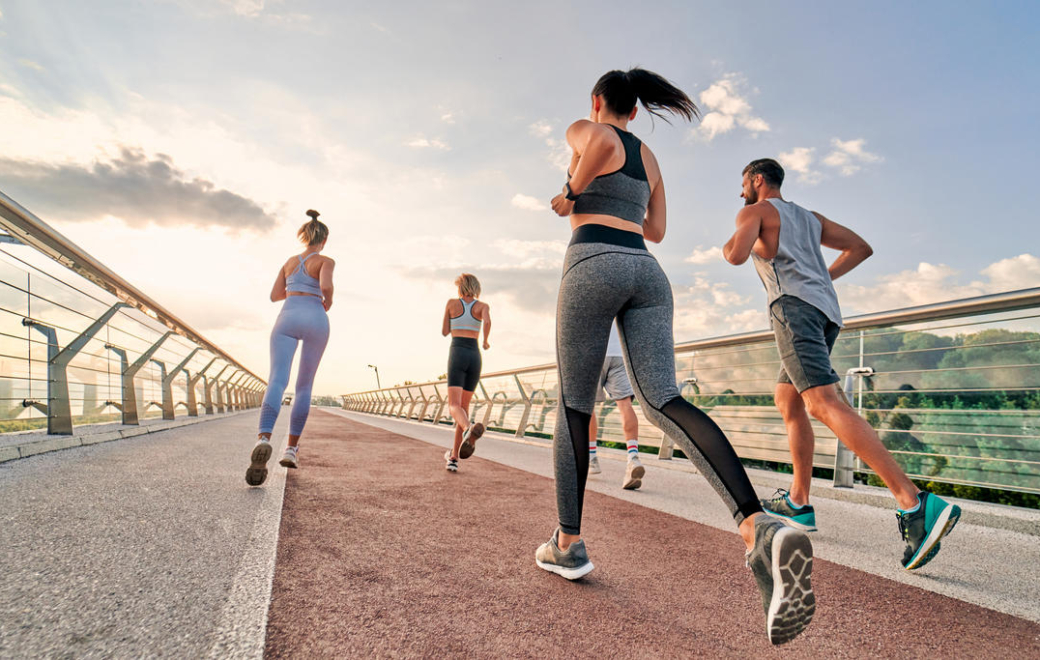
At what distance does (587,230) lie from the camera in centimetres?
196

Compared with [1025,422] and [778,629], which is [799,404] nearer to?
[778,629]

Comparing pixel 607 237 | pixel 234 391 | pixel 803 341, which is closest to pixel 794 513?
pixel 803 341

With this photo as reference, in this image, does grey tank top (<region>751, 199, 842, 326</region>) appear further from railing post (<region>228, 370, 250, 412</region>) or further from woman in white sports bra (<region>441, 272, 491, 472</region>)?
railing post (<region>228, 370, 250, 412</region>)

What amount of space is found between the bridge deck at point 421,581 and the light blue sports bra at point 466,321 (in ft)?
8.04

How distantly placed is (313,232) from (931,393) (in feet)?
17.2

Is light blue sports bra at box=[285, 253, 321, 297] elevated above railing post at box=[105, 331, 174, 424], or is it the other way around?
light blue sports bra at box=[285, 253, 321, 297]

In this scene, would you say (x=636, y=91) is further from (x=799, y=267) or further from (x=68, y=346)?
(x=68, y=346)

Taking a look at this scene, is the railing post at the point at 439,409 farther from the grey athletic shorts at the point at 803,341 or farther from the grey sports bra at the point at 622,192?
the grey sports bra at the point at 622,192

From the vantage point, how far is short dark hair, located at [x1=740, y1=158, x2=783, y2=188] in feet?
9.85

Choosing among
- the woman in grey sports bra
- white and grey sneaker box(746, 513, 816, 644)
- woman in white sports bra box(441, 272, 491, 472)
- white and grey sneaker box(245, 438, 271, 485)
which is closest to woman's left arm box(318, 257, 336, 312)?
white and grey sneaker box(245, 438, 271, 485)

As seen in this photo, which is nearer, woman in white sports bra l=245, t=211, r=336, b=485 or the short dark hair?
the short dark hair

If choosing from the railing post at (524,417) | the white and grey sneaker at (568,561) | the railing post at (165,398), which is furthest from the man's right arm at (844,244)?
the railing post at (165,398)

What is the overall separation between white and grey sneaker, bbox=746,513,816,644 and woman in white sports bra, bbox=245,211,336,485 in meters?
3.33

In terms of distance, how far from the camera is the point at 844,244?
9.82ft
